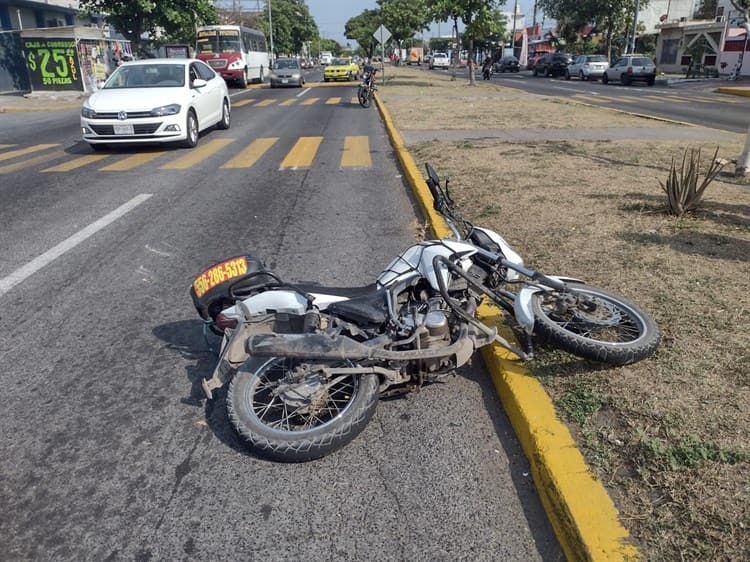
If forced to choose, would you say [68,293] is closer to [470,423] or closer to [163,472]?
[163,472]

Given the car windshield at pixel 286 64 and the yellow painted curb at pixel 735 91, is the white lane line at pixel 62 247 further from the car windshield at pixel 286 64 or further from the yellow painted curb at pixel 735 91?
the car windshield at pixel 286 64

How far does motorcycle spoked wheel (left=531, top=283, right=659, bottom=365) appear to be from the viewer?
3.33m

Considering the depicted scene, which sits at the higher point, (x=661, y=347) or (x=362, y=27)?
(x=362, y=27)

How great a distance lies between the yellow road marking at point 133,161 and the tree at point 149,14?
63.2 ft

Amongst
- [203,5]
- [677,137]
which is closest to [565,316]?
[677,137]

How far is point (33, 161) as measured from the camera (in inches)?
441

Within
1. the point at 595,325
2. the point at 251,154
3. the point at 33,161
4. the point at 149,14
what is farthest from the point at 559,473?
the point at 149,14

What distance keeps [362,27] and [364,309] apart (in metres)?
127

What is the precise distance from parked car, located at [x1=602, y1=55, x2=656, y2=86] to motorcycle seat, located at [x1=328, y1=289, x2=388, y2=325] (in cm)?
3594

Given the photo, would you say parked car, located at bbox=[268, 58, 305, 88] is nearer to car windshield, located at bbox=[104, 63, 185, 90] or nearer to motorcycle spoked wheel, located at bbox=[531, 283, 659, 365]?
car windshield, located at bbox=[104, 63, 185, 90]

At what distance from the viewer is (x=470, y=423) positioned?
10.6 feet

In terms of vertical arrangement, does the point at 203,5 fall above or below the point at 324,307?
above

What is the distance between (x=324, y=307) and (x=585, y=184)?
542cm

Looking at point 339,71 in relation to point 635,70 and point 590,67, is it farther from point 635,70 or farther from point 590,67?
point 635,70
